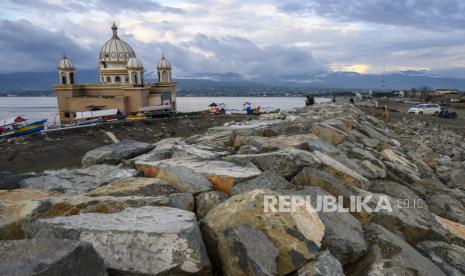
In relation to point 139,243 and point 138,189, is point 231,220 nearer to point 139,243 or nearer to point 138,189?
point 139,243

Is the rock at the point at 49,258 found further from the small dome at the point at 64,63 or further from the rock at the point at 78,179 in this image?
the small dome at the point at 64,63

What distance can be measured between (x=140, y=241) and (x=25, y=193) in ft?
6.08

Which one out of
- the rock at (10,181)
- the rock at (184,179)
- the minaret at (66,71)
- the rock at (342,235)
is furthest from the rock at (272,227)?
the minaret at (66,71)

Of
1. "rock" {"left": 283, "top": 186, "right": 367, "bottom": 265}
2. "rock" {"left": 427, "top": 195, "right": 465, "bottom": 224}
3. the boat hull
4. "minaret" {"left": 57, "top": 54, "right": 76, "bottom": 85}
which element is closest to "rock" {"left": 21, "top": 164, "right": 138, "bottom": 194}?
"rock" {"left": 283, "top": 186, "right": 367, "bottom": 265}

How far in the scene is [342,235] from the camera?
3268mm

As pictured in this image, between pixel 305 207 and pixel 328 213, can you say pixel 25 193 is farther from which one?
pixel 328 213

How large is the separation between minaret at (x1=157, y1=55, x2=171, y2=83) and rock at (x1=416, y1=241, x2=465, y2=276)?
58.3 m

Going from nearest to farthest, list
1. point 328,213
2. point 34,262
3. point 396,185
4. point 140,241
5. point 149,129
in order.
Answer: point 34,262 → point 140,241 → point 328,213 → point 396,185 → point 149,129

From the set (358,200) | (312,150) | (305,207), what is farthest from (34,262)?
(312,150)

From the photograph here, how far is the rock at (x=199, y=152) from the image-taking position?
5599 mm

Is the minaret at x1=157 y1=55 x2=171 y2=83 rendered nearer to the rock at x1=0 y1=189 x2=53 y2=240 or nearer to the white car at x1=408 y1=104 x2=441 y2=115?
the white car at x1=408 y1=104 x2=441 y2=115

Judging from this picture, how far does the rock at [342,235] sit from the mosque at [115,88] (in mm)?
44983

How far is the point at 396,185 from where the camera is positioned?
5680 mm

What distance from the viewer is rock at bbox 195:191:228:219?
148 inches
